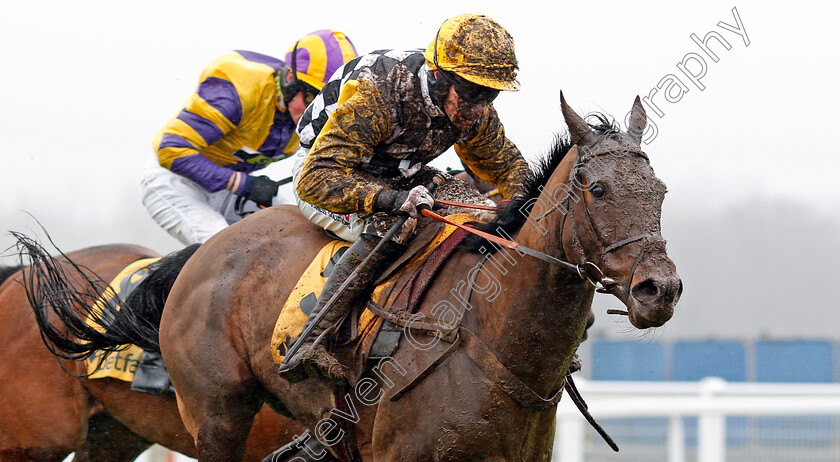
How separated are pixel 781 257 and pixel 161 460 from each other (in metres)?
11.4

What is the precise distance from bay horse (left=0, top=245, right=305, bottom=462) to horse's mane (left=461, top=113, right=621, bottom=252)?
2040mm

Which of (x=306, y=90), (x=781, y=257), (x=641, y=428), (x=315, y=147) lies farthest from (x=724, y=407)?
(x=781, y=257)

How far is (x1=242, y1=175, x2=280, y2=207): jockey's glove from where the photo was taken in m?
5.59

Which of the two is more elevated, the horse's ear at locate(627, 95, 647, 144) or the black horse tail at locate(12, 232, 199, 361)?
the horse's ear at locate(627, 95, 647, 144)

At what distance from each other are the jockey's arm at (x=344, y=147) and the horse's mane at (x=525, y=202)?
43 cm

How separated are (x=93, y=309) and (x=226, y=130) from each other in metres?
1.37

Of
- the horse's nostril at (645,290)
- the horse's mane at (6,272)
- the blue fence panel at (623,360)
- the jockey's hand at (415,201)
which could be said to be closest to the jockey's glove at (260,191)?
the horse's mane at (6,272)

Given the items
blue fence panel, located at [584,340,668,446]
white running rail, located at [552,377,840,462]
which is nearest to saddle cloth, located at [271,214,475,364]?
white running rail, located at [552,377,840,462]

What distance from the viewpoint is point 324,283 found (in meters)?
3.78

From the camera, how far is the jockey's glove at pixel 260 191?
5586mm

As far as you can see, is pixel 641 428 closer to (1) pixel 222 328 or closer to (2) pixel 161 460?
(2) pixel 161 460

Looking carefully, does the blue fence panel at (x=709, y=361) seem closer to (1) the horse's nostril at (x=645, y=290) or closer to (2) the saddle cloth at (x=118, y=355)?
(2) the saddle cloth at (x=118, y=355)

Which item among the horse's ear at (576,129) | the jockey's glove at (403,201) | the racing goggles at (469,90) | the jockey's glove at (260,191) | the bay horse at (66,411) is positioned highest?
the racing goggles at (469,90)

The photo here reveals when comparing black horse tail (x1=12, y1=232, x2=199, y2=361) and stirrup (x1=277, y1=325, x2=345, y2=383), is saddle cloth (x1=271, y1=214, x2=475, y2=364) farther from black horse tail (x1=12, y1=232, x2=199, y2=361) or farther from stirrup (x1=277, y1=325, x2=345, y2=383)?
black horse tail (x1=12, y1=232, x2=199, y2=361)
